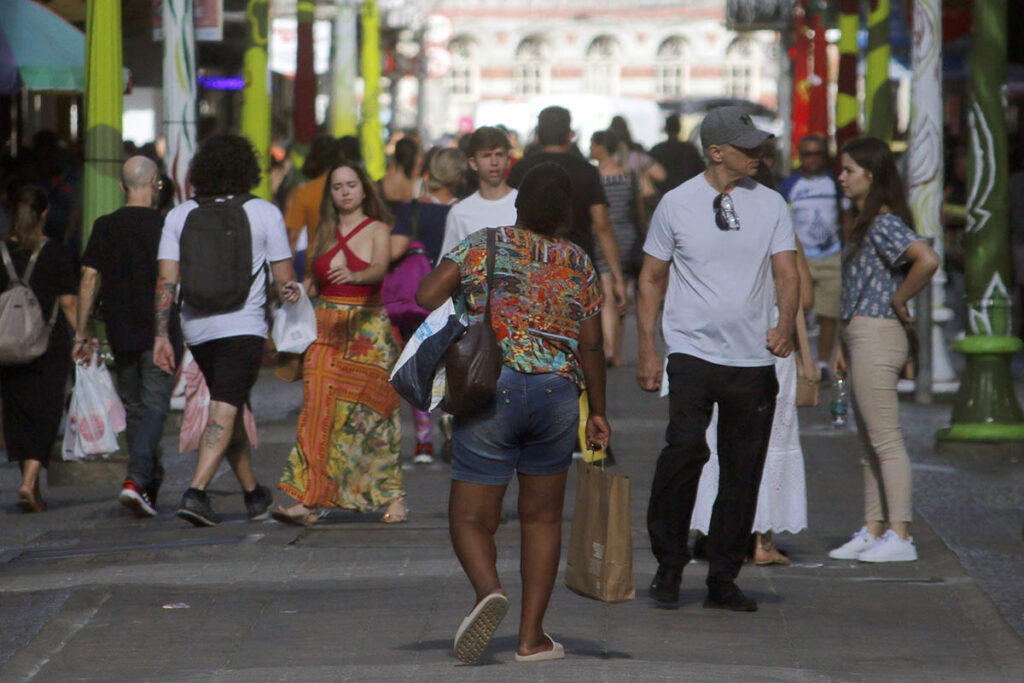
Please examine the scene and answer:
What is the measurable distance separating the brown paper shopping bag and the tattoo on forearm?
3.16 meters

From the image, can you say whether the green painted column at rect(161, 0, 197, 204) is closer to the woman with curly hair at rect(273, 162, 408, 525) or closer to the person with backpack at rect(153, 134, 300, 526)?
the person with backpack at rect(153, 134, 300, 526)

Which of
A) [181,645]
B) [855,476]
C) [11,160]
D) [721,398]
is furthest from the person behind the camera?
[11,160]

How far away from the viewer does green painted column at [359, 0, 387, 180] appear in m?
28.2

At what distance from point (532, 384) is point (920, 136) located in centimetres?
792

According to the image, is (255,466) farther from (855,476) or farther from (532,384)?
(532,384)

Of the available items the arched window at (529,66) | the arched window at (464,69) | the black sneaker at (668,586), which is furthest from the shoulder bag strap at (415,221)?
the arched window at (529,66)

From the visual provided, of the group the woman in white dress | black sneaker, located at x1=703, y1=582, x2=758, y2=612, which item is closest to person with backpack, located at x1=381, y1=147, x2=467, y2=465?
the woman in white dress

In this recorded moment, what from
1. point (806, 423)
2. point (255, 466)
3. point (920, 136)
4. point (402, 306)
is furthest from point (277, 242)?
point (920, 136)

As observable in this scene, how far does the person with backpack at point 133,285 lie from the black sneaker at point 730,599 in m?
3.28

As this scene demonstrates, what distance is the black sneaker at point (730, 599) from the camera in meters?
7.10

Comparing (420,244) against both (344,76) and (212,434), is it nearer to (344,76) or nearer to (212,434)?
(212,434)

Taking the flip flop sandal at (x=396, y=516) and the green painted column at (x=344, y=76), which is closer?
the flip flop sandal at (x=396, y=516)

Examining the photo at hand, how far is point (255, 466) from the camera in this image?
10.9 metres

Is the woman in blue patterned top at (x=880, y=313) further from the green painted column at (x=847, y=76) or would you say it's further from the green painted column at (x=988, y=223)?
the green painted column at (x=847, y=76)
